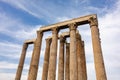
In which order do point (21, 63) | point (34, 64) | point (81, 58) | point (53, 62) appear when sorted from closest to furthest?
point (53, 62), point (34, 64), point (81, 58), point (21, 63)

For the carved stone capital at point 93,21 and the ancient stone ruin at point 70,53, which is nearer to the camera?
the ancient stone ruin at point 70,53

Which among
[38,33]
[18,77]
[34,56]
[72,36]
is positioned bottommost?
[18,77]

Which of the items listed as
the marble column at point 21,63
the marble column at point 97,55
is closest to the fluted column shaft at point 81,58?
the marble column at point 97,55

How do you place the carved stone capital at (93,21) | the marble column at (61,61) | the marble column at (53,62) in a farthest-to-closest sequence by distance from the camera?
the marble column at (61,61) → the marble column at (53,62) → the carved stone capital at (93,21)

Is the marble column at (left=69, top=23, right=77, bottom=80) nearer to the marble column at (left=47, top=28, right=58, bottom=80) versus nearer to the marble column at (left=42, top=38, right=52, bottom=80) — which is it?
the marble column at (left=47, top=28, right=58, bottom=80)

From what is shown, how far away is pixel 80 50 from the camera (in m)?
28.4

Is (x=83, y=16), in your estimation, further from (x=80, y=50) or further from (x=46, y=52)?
(x=46, y=52)

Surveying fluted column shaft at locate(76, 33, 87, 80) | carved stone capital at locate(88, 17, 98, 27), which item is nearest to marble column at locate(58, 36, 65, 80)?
fluted column shaft at locate(76, 33, 87, 80)

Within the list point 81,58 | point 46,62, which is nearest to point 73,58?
point 81,58

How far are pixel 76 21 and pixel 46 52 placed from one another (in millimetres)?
10593

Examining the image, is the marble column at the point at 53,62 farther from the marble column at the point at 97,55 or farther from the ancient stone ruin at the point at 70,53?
the marble column at the point at 97,55

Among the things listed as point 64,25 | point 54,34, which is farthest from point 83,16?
point 54,34

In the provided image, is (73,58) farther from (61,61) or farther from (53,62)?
(61,61)

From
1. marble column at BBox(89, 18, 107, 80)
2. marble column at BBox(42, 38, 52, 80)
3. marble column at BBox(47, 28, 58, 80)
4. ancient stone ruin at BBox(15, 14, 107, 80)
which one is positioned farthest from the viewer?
marble column at BBox(42, 38, 52, 80)
